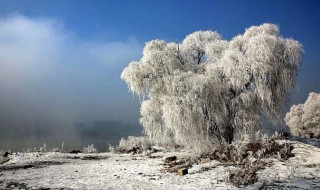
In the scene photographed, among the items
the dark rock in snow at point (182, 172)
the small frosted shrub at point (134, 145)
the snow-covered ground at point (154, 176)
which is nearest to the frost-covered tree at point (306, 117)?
the small frosted shrub at point (134, 145)

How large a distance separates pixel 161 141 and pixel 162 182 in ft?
43.0

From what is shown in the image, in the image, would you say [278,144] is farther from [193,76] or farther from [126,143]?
[126,143]

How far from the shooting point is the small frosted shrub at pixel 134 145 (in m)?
29.7

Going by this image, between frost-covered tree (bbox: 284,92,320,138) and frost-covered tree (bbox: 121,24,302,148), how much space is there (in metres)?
26.6

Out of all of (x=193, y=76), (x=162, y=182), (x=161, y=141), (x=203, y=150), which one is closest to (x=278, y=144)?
(x=203, y=150)

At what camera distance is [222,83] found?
22781 mm

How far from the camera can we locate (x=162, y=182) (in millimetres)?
14383

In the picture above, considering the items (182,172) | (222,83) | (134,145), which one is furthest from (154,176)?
(134,145)

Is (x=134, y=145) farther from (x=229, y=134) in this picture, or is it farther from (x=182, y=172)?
(x=182, y=172)

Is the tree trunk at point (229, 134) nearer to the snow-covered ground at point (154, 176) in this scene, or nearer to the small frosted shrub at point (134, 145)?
the snow-covered ground at point (154, 176)

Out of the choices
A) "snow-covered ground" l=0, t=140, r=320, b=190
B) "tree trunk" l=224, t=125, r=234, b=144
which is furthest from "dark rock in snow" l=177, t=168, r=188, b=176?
"tree trunk" l=224, t=125, r=234, b=144

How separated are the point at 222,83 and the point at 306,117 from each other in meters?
30.7

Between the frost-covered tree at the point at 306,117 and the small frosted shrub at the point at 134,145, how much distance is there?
2532 cm

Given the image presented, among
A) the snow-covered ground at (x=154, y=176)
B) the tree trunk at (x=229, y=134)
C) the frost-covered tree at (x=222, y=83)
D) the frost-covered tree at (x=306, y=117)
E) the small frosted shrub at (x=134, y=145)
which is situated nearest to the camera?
the snow-covered ground at (x=154, y=176)
